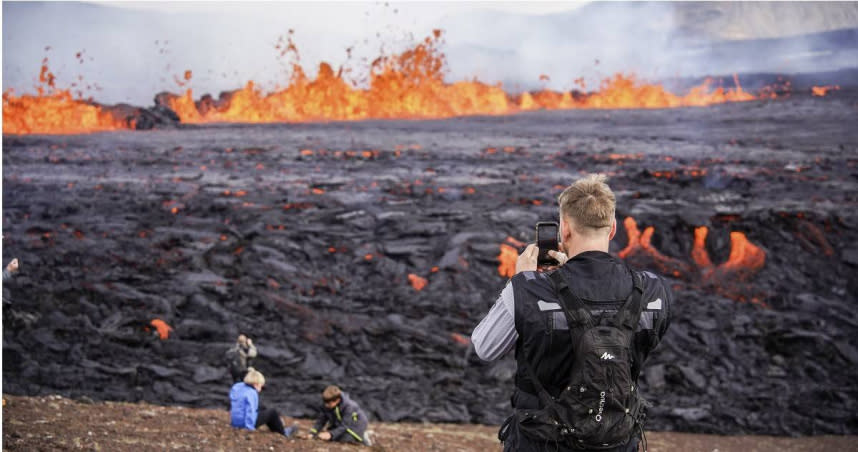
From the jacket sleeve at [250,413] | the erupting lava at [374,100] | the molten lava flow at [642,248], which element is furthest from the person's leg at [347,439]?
the erupting lava at [374,100]

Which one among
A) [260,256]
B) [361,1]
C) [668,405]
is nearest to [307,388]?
[260,256]

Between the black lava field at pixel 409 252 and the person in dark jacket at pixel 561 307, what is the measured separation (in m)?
5.96

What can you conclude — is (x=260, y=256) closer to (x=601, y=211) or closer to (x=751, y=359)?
(x=751, y=359)

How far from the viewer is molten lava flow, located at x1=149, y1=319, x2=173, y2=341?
8.80 metres

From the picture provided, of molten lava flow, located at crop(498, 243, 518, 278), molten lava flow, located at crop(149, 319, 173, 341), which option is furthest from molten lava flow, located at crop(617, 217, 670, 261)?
molten lava flow, located at crop(149, 319, 173, 341)

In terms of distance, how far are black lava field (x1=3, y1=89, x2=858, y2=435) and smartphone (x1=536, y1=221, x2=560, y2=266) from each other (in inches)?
232

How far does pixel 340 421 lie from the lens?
20.5ft

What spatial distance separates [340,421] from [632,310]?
427cm

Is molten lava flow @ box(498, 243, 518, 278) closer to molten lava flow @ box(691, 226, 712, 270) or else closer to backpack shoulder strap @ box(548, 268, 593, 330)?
molten lava flow @ box(691, 226, 712, 270)

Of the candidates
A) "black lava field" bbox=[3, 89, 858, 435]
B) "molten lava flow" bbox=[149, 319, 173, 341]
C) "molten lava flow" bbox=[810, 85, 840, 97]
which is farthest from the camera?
"molten lava flow" bbox=[810, 85, 840, 97]

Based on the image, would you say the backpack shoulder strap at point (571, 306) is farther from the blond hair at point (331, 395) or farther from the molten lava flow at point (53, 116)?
the molten lava flow at point (53, 116)

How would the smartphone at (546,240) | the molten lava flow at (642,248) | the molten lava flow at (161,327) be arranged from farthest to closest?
1. the molten lava flow at (642,248)
2. the molten lava flow at (161,327)
3. the smartphone at (546,240)

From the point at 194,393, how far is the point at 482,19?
5379mm

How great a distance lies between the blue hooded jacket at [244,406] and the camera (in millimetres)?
6207
